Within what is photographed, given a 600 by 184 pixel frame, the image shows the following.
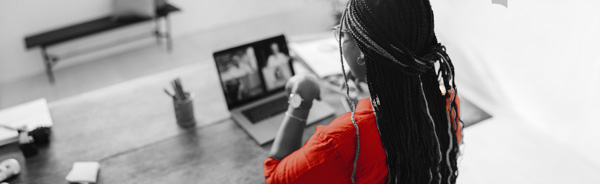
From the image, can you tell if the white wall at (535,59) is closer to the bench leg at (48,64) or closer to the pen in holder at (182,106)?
the pen in holder at (182,106)

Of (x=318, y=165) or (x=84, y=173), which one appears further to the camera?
(x=84, y=173)

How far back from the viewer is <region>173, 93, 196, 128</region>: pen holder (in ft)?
5.54

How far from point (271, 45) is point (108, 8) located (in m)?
2.83

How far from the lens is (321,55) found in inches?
82.3

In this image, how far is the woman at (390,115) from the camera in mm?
1058

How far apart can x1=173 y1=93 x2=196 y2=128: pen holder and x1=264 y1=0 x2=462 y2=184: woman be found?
1.69 ft

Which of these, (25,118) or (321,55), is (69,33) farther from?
(321,55)

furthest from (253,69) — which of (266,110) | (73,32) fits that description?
(73,32)

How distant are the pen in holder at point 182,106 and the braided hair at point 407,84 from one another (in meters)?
0.76

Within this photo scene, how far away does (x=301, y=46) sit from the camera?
2172 millimetres

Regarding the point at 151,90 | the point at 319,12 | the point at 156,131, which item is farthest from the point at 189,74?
the point at 319,12

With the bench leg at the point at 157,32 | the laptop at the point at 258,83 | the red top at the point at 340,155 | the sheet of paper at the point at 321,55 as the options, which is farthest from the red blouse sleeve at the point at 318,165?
the bench leg at the point at 157,32

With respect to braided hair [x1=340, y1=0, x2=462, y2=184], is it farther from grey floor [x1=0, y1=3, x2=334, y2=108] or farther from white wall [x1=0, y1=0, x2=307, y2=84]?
white wall [x1=0, y1=0, x2=307, y2=84]

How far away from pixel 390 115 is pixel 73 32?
337cm
